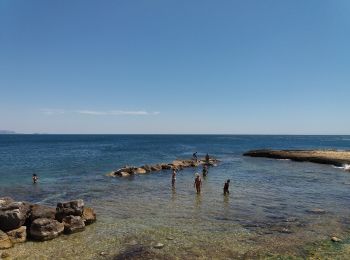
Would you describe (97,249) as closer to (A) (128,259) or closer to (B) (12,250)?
(A) (128,259)

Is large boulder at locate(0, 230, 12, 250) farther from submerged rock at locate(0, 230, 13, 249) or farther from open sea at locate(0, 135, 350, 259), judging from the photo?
open sea at locate(0, 135, 350, 259)

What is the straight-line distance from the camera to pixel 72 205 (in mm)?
23234

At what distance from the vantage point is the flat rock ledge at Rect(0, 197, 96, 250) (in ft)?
65.7

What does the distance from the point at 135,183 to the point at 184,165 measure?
68.4 ft

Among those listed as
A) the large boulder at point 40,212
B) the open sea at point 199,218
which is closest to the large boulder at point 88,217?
the open sea at point 199,218

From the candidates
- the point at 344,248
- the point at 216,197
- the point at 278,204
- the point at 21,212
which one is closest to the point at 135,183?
the point at 216,197

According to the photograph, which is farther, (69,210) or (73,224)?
(69,210)

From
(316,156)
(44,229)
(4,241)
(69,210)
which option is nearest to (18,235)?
(4,241)

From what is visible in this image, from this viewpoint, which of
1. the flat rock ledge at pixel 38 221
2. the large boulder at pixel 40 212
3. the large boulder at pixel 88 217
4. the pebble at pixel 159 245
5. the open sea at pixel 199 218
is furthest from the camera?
the large boulder at pixel 88 217

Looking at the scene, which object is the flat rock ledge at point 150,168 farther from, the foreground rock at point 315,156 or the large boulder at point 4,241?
the large boulder at point 4,241

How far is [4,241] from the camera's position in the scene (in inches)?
745

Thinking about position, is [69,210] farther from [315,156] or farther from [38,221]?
[315,156]

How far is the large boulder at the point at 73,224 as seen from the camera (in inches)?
840

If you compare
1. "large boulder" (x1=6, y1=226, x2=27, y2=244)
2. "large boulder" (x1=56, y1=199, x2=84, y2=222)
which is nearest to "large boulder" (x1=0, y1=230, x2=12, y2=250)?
"large boulder" (x1=6, y1=226, x2=27, y2=244)
